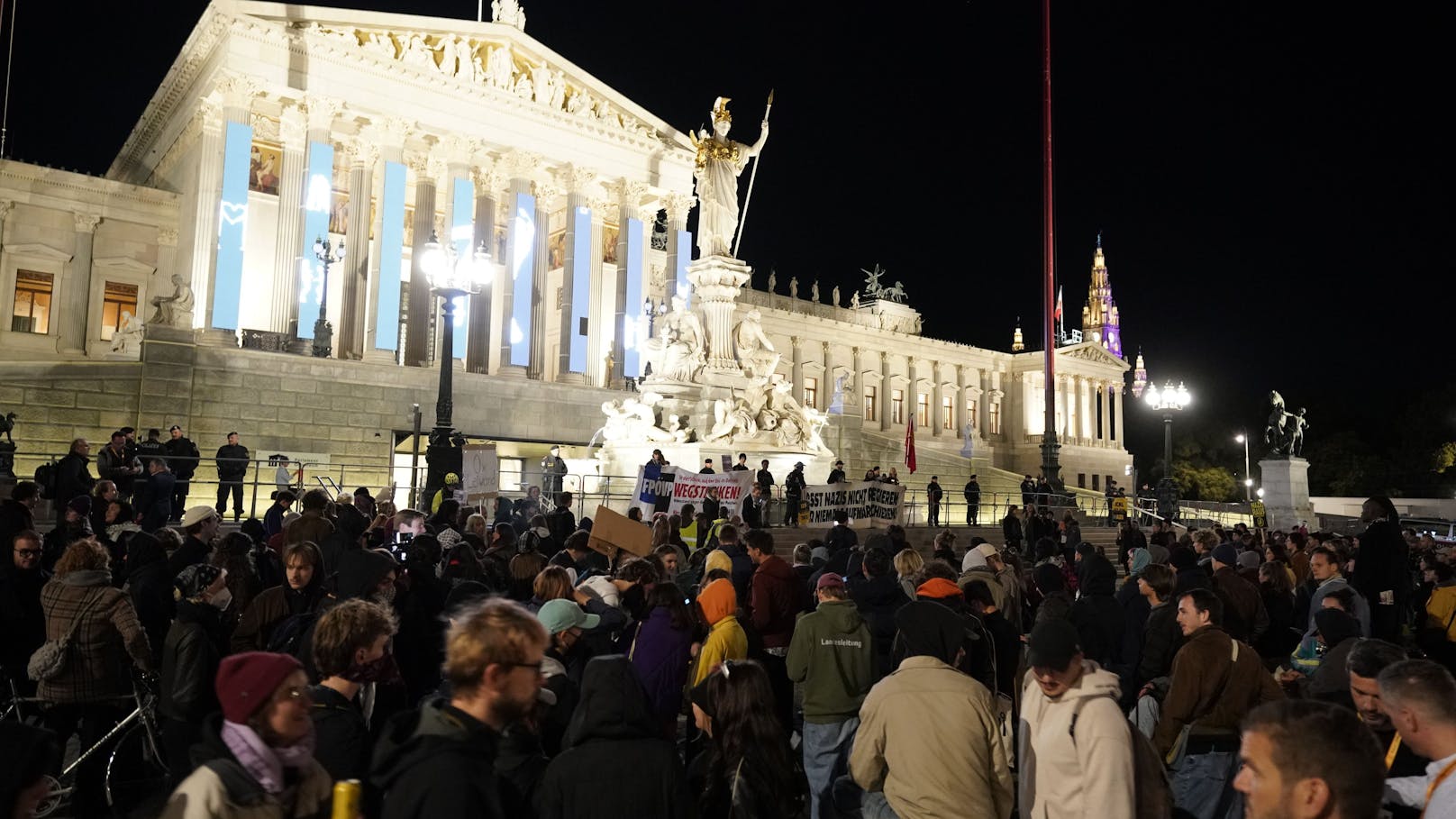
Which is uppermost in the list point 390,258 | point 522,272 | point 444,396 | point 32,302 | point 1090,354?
point 1090,354

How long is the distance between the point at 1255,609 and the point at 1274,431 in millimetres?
23478

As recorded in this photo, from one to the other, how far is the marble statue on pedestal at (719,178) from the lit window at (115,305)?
24.9 meters

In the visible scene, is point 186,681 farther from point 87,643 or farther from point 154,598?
point 154,598

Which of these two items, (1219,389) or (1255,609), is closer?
(1255,609)

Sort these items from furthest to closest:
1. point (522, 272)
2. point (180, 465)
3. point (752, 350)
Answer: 1. point (522, 272)
2. point (752, 350)
3. point (180, 465)

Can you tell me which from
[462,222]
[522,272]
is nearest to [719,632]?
[462,222]

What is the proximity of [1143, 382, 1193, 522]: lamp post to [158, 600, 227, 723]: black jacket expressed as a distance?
2347 cm

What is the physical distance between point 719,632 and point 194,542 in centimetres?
387

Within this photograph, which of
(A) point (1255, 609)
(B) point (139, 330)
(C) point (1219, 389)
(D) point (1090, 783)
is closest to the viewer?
(D) point (1090, 783)

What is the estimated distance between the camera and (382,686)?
4746 millimetres

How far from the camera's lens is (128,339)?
32.1 meters

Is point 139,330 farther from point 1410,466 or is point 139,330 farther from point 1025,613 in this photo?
point 1410,466

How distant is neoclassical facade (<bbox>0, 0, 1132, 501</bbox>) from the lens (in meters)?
28.7

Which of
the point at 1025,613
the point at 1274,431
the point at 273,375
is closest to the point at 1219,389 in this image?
the point at 1274,431
